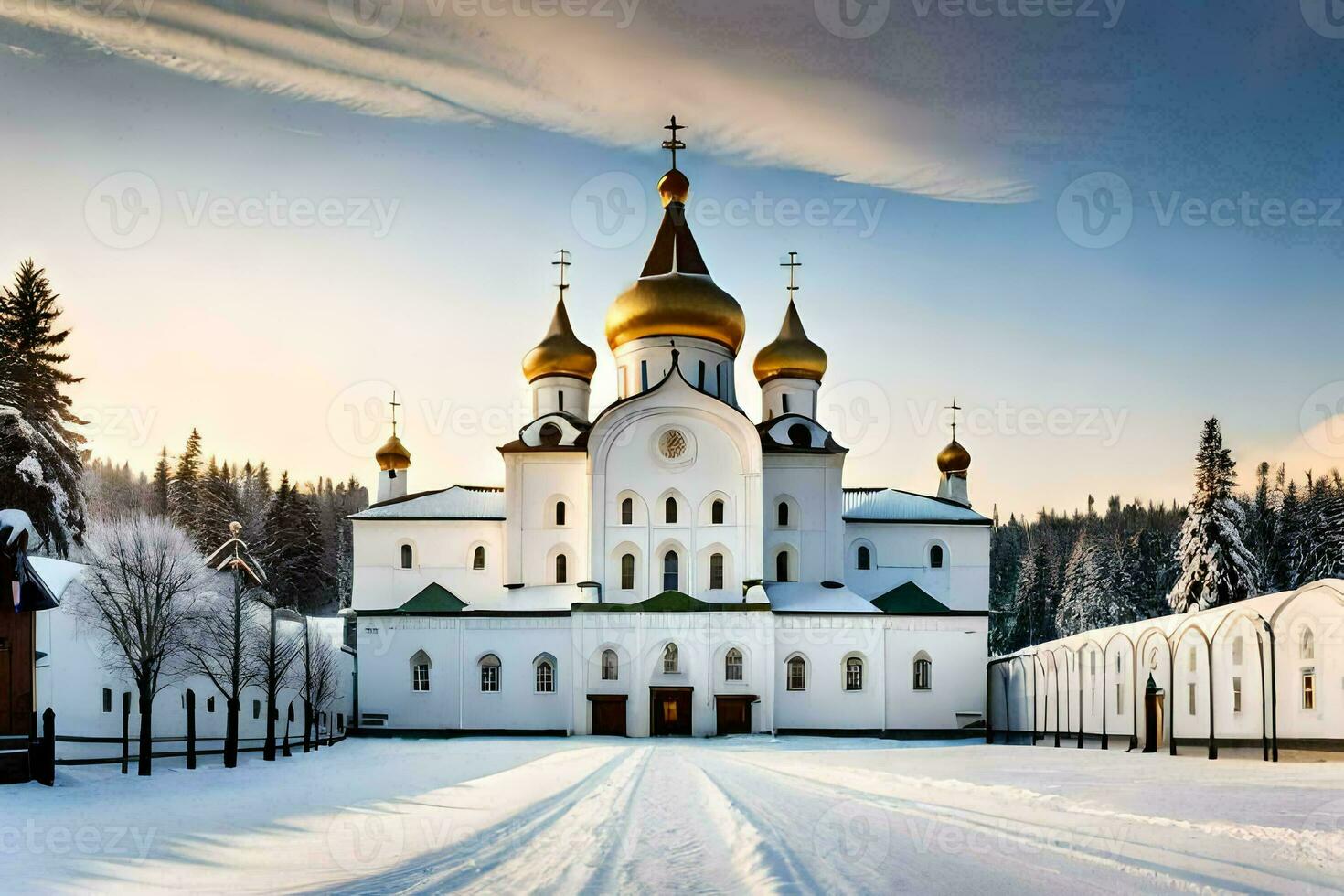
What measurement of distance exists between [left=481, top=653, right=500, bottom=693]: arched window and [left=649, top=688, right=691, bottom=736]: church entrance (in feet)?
19.9

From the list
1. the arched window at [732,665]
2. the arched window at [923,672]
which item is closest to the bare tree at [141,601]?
the arched window at [732,665]

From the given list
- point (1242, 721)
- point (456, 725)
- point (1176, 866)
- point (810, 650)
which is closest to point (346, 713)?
point (456, 725)

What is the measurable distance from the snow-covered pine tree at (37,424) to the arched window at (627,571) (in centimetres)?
2020

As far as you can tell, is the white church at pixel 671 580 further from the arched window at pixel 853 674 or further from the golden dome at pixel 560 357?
the golden dome at pixel 560 357

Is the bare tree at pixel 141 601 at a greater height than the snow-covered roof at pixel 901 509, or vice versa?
the snow-covered roof at pixel 901 509

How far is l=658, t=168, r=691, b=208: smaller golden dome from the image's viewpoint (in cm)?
5156

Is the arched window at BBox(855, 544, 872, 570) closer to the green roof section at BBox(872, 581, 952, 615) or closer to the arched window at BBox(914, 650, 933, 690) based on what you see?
the green roof section at BBox(872, 581, 952, 615)

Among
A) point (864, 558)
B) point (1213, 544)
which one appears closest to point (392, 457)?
point (864, 558)

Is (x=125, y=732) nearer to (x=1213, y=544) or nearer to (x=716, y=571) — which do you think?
(x=716, y=571)

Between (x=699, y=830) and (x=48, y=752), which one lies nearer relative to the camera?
(x=699, y=830)

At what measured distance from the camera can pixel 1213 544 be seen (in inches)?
1868

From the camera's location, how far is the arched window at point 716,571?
42500mm

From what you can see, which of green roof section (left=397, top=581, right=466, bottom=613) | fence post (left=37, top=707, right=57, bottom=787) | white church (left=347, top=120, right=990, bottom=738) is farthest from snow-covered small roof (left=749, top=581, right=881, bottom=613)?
fence post (left=37, top=707, right=57, bottom=787)

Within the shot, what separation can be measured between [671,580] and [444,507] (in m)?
12.7
